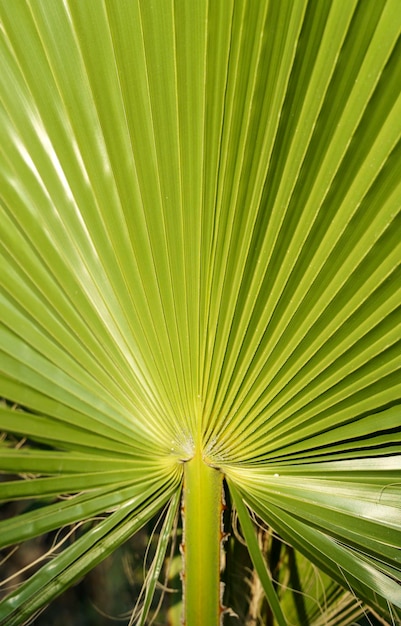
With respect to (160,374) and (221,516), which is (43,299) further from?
(221,516)

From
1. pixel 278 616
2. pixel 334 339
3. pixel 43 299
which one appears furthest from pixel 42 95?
pixel 278 616

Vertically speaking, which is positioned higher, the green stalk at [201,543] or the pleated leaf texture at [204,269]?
the pleated leaf texture at [204,269]

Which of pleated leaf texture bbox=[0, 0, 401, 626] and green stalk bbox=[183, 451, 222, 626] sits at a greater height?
pleated leaf texture bbox=[0, 0, 401, 626]

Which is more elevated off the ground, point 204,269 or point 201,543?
point 204,269

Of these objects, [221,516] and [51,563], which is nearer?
[51,563]

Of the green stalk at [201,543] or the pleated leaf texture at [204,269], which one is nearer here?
the pleated leaf texture at [204,269]
